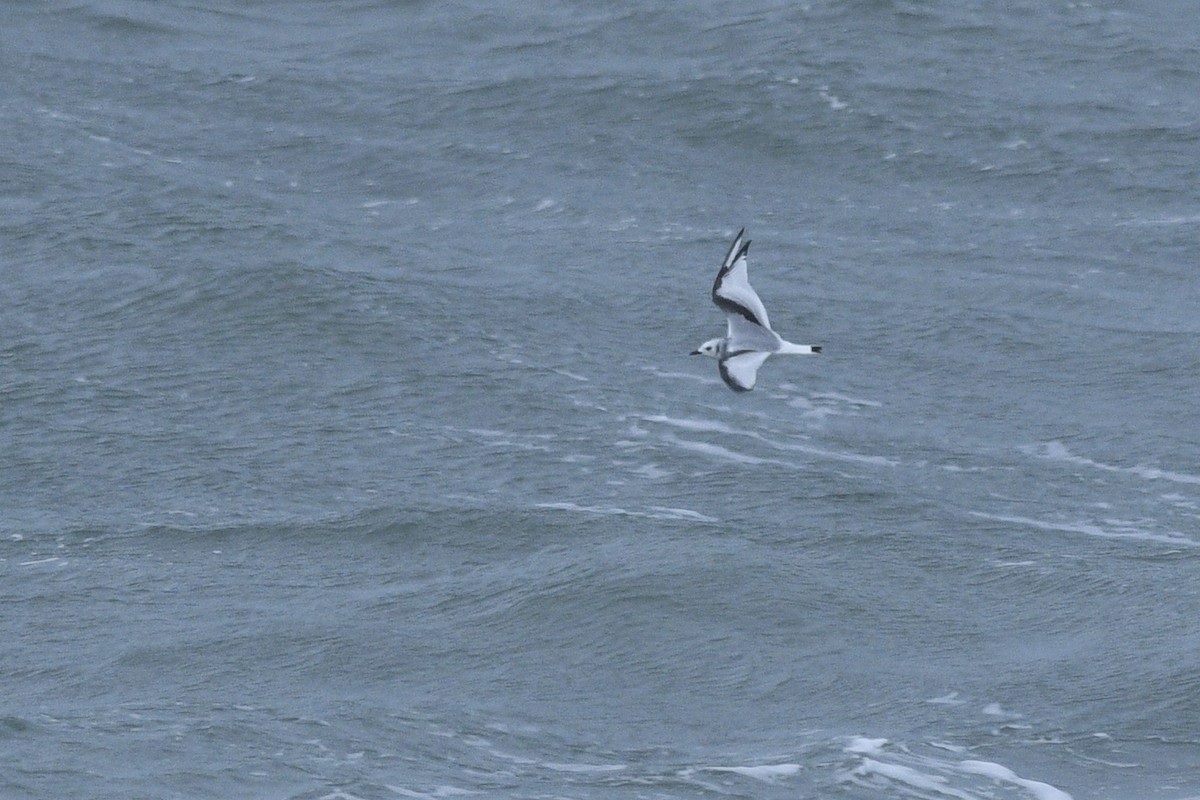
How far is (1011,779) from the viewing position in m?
35.0

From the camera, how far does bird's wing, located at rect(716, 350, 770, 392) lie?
34.2 m

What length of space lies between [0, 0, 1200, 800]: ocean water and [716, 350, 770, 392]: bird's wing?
5951mm

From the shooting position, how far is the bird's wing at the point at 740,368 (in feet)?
112

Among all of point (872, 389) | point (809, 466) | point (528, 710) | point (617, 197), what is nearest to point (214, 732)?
point (528, 710)

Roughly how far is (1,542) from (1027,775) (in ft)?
71.8

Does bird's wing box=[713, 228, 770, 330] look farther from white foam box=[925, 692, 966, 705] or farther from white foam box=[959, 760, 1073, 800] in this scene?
white foam box=[959, 760, 1073, 800]

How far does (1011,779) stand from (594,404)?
19.2 m

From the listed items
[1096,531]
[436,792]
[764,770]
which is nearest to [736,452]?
[1096,531]

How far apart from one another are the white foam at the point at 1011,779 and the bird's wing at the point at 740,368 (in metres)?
6.86

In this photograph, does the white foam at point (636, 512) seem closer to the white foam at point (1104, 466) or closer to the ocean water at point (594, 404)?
the ocean water at point (594, 404)

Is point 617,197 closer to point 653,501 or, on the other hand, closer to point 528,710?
point 653,501

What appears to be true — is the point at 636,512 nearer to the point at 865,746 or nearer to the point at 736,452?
the point at 736,452

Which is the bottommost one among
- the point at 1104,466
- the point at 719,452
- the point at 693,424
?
the point at 719,452

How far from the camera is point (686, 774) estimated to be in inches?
1387
